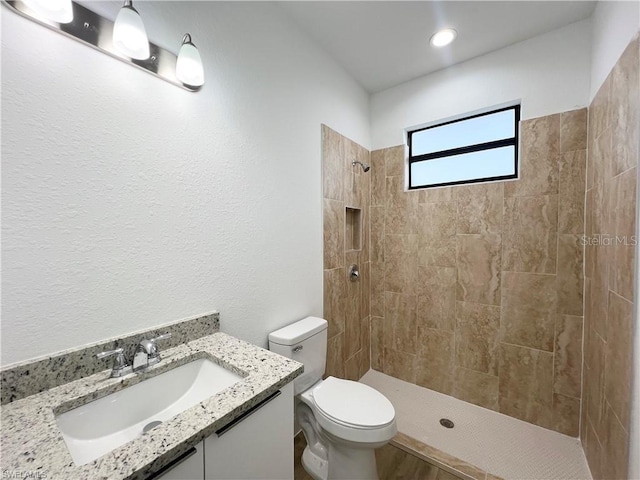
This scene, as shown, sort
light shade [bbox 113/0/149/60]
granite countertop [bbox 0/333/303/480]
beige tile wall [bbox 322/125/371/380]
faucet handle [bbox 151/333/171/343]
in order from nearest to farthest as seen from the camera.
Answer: granite countertop [bbox 0/333/303/480] < light shade [bbox 113/0/149/60] < faucet handle [bbox 151/333/171/343] < beige tile wall [bbox 322/125/371/380]

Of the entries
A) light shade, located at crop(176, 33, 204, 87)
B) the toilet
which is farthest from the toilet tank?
light shade, located at crop(176, 33, 204, 87)

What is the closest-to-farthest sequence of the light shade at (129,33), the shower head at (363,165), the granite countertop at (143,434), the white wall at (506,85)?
the granite countertop at (143,434), the light shade at (129,33), the white wall at (506,85), the shower head at (363,165)

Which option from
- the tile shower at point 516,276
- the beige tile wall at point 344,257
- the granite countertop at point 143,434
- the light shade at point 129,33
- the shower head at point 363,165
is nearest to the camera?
the granite countertop at point 143,434

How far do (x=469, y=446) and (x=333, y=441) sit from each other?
0.99 metres

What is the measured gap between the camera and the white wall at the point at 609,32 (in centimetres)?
105

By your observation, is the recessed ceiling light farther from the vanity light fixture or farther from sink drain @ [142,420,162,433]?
sink drain @ [142,420,162,433]

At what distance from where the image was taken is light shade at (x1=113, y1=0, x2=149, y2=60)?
83 cm

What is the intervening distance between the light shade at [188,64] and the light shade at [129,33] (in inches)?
4.9

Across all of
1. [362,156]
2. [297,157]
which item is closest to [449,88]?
[362,156]

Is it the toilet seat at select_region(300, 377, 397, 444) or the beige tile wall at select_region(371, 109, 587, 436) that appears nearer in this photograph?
the toilet seat at select_region(300, 377, 397, 444)

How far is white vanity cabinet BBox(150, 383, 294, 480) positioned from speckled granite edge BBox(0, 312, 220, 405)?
489mm

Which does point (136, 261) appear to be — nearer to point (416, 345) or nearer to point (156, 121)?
point (156, 121)

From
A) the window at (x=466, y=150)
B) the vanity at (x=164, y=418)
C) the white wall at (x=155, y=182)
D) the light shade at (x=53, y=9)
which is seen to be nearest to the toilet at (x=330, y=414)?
the white wall at (x=155, y=182)

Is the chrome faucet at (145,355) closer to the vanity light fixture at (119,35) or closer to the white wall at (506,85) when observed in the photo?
the vanity light fixture at (119,35)
